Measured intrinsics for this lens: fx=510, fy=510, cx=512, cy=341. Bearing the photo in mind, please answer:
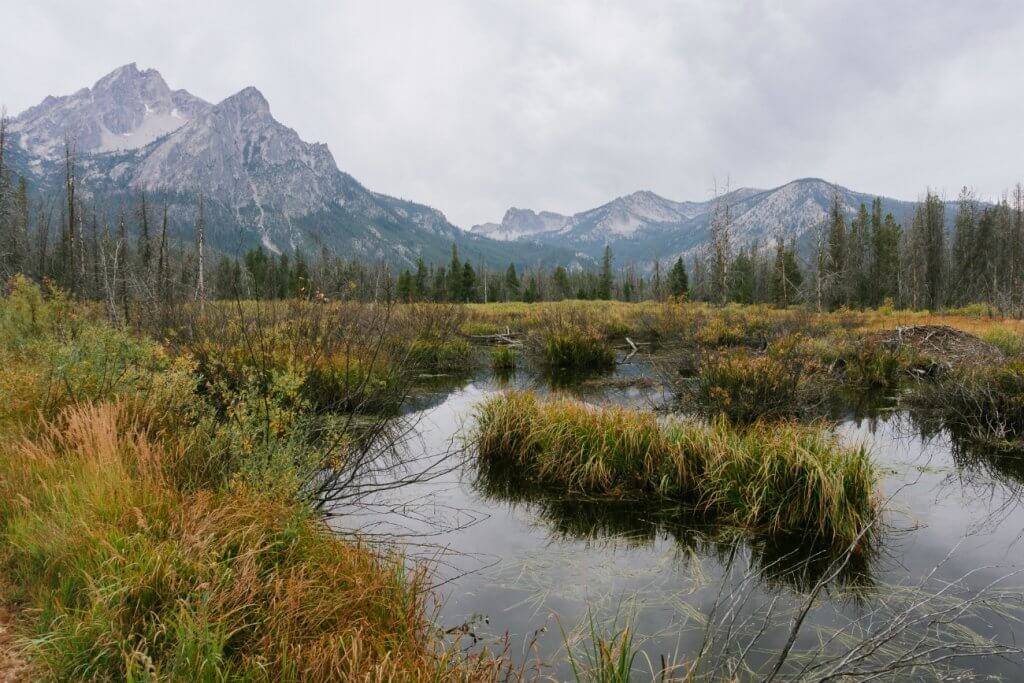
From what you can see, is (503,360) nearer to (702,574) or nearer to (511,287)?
(702,574)

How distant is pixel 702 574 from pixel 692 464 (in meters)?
1.87

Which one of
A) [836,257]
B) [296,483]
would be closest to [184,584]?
[296,483]

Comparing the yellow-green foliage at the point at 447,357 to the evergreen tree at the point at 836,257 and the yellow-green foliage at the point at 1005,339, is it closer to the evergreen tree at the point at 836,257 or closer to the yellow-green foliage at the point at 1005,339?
the yellow-green foliage at the point at 1005,339

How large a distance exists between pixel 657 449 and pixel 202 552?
5.26 metres

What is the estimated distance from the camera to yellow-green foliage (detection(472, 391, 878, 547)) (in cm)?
537

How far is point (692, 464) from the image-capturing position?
6430mm

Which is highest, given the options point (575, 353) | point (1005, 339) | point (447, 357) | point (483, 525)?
point (1005, 339)

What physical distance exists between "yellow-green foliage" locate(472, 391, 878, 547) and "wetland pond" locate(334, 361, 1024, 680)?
1.19 ft

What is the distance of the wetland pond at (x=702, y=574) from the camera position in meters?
3.64

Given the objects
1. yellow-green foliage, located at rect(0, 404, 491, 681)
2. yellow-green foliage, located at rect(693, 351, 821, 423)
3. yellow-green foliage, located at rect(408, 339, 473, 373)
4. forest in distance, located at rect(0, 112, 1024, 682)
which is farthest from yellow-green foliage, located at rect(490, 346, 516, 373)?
yellow-green foliage, located at rect(0, 404, 491, 681)

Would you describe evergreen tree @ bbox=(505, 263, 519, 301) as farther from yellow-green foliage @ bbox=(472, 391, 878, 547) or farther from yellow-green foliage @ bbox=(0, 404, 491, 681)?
yellow-green foliage @ bbox=(0, 404, 491, 681)

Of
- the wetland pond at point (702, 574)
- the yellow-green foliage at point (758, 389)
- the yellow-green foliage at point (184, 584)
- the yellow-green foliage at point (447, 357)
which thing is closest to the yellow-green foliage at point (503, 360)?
the yellow-green foliage at point (447, 357)

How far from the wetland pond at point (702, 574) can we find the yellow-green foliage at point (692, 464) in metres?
0.36

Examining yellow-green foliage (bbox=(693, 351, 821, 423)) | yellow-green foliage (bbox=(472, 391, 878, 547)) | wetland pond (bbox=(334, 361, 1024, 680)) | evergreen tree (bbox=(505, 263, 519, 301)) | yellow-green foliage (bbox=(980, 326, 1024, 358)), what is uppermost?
evergreen tree (bbox=(505, 263, 519, 301))
